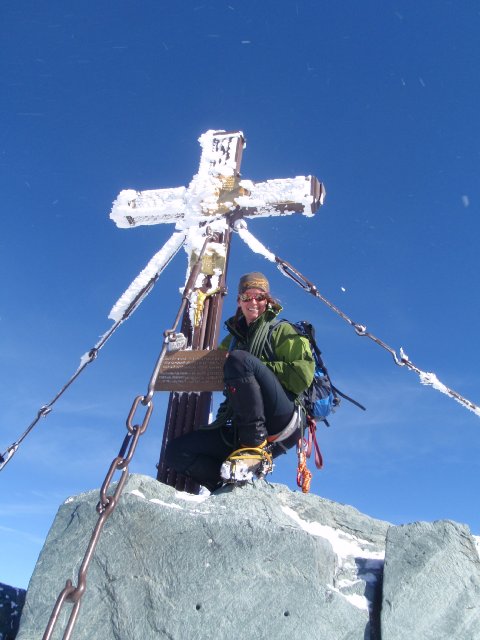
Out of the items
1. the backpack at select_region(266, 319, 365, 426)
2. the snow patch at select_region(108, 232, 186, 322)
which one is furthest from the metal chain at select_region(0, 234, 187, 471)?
the backpack at select_region(266, 319, 365, 426)

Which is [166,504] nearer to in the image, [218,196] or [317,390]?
[317,390]

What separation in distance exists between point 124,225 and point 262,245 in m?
1.59

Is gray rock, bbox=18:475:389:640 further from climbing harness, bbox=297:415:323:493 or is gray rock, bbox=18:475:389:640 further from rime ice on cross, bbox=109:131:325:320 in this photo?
rime ice on cross, bbox=109:131:325:320

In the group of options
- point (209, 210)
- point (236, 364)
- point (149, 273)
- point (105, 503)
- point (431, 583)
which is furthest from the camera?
point (209, 210)

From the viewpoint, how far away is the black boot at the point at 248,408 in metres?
3.71

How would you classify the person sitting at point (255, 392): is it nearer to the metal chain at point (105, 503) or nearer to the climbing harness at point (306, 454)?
the climbing harness at point (306, 454)

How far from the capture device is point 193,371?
455cm

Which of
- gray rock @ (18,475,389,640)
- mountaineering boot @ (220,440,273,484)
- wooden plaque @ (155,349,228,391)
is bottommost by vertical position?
gray rock @ (18,475,389,640)

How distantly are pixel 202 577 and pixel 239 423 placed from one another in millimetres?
1168

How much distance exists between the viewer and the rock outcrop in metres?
2.59

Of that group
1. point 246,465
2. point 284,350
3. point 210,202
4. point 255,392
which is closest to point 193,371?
point 284,350

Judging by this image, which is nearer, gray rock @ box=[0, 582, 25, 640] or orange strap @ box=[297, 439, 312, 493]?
gray rock @ box=[0, 582, 25, 640]

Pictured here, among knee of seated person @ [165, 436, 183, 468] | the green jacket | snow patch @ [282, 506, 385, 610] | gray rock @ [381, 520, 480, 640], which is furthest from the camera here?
knee of seated person @ [165, 436, 183, 468]

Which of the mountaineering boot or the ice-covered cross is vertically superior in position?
the ice-covered cross
